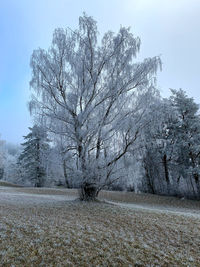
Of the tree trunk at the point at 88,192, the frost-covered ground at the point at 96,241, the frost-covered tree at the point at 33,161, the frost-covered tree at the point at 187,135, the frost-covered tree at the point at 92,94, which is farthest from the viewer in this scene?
the frost-covered tree at the point at 33,161

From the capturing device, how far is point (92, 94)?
7.61m

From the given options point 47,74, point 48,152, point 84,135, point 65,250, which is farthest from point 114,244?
point 47,74

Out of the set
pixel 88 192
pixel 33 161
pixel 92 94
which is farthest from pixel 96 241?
pixel 33 161

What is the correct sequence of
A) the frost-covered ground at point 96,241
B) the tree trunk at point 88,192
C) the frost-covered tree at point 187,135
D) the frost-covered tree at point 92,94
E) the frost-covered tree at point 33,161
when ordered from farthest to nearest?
the frost-covered tree at point 33,161, the frost-covered tree at point 187,135, the tree trunk at point 88,192, the frost-covered tree at point 92,94, the frost-covered ground at point 96,241

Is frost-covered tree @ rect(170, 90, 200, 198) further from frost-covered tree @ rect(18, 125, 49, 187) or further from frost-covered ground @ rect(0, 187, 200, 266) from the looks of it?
frost-covered tree @ rect(18, 125, 49, 187)

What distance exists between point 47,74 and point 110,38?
3439 mm

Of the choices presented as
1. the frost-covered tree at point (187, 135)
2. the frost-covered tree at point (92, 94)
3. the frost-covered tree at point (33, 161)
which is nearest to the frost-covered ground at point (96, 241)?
the frost-covered tree at point (92, 94)

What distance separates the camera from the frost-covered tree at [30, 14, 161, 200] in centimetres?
709

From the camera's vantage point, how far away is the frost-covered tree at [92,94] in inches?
279

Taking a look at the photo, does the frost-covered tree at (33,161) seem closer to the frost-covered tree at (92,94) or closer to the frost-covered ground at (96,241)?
the frost-covered tree at (92,94)

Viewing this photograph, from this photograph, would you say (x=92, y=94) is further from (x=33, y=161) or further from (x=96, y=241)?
(x=33, y=161)

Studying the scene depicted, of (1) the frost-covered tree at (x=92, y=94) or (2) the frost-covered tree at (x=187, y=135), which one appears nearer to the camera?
(1) the frost-covered tree at (x=92, y=94)

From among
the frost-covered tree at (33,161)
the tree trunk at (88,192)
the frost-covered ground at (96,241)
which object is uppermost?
the frost-covered tree at (33,161)

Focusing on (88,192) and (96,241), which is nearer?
(96,241)
